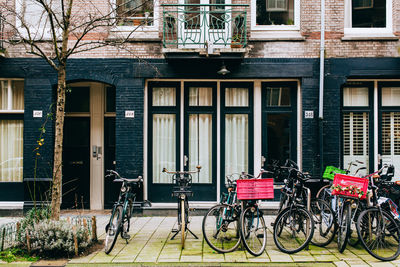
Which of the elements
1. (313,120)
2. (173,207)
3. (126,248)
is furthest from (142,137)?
(313,120)

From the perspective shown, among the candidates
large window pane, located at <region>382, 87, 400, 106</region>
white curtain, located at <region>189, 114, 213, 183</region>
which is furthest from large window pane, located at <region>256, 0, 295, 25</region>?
large window pane, located at <region>382, 87, 400, 106</region>

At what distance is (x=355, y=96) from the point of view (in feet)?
32.7

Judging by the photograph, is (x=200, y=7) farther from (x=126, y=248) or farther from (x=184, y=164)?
(x=126, y=248)

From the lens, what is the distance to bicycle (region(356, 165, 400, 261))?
19.9 feet

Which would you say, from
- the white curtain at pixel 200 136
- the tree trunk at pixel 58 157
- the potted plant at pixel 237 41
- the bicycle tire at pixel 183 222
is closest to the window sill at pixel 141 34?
the potted plant at pixel 237 41

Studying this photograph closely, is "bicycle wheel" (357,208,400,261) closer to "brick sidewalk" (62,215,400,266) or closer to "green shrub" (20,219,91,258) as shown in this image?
"brick sidewalk" (62,215,400,266)

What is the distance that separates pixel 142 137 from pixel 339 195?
16.9 feet

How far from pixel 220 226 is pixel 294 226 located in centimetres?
130

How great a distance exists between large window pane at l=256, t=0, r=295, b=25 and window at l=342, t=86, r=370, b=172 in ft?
8.10

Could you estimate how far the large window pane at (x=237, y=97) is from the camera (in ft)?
32.7

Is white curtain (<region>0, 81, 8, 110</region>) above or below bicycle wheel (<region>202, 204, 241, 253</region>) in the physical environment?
above

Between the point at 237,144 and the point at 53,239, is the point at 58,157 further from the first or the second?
the point at 237,144

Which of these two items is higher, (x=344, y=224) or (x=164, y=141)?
(x=164, y=141)

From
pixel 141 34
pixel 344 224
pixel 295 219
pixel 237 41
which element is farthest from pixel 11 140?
pixel 344 224
